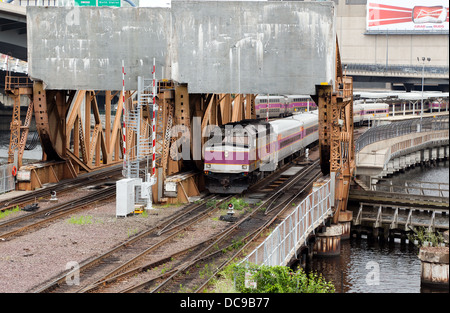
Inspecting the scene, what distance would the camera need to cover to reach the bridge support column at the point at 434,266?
24.8 metres

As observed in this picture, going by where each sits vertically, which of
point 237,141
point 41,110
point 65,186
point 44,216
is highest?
point 41,110

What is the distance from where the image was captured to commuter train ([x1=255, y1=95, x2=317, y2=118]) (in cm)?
7644

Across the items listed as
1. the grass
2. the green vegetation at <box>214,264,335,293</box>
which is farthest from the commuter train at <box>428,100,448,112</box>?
the green vegetation at <box>214,264,335,293</box>

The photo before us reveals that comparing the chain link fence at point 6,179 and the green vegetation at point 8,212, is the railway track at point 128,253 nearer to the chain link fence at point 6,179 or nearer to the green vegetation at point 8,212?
the green vegetation at point 8,212

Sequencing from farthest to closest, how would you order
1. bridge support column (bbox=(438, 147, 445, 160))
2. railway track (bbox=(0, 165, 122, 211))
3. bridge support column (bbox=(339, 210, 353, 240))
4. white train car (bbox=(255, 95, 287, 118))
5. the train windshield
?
bridge support column (bbox=(438, 147, 445, 160)) < white train car (bbox=(255, 95, 287, 118)) < the train windshield < bridge support column (bbox=(339, 210, 353, 240)) < railway track (bbox=(0, 165, 122, 211))

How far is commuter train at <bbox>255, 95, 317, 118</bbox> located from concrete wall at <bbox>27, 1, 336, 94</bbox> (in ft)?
120

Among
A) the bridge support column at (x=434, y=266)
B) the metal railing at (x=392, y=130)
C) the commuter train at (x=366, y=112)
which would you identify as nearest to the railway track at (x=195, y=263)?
the bridge support column at (x=434, y=266)

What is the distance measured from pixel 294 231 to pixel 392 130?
41499mm

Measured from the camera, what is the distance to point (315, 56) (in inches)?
1277

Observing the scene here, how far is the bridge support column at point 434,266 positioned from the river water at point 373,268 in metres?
0.37

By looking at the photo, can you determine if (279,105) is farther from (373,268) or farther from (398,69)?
(373,268)

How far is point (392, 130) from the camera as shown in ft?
209

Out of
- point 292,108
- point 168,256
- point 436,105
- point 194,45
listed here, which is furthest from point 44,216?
point 436,105

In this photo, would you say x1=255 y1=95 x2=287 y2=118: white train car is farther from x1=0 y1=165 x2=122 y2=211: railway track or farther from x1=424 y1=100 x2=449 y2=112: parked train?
x1=424 y1=100 x2=449 y2=112: parked train
